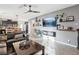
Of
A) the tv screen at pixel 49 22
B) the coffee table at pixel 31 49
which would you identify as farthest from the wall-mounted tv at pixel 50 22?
the coffee table at pixel 31 49

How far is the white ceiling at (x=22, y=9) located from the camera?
258cm

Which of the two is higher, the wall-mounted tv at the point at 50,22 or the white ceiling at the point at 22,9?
the white ceiling at the point at 22,9

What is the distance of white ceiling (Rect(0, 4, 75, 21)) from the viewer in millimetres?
2576

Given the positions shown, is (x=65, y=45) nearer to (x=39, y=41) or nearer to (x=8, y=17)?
(x=39, y=41)

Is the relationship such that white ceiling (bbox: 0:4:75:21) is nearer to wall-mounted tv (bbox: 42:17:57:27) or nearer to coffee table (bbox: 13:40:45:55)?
wall-mounted tv (bbox: 42:17:57:27)

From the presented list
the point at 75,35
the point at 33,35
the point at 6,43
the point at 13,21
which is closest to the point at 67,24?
the point at 75,35

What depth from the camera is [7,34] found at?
2.64 metres

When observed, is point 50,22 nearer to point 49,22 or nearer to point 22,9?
point 49,22

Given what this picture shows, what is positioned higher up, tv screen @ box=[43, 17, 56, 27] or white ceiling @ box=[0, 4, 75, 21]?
white ceiling @ box=[0, 4, 75, 21]

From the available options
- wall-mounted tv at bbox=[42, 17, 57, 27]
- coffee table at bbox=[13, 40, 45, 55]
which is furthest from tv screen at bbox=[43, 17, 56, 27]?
coffee table at bbox=[13, 40, 45, 55]

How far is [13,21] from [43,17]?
56 centimetres

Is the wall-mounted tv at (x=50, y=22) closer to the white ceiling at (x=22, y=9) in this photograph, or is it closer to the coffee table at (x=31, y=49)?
the white ceiling at (x=22, y=9)

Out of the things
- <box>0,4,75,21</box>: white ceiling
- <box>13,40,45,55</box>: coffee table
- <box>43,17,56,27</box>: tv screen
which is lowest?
<box>13,40,45,55</box>: coffee table

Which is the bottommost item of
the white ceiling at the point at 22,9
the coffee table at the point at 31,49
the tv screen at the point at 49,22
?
the coffee table at the point at 31,49
